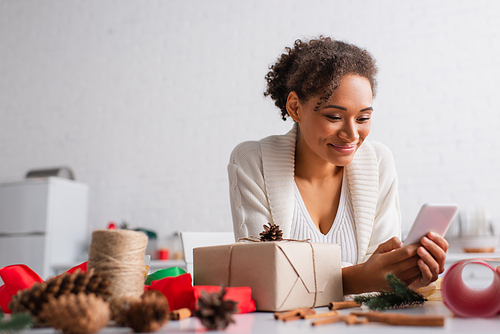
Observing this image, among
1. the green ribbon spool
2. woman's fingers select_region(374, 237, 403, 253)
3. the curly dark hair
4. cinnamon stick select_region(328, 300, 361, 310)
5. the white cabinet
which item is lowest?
the white cabinet

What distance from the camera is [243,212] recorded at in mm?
1144

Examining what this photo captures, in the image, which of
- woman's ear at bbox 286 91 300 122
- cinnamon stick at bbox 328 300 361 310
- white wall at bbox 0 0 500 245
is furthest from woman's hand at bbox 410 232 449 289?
white wall at bbox 0 0 500 245

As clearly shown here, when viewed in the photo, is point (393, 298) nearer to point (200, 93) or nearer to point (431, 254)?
point (431, 254)

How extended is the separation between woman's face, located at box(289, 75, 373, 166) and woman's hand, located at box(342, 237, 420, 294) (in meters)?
0.37

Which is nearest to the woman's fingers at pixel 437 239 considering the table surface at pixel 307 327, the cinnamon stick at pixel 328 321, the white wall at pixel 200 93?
the table surface at pixel 307 327

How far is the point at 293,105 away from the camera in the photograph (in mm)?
1174

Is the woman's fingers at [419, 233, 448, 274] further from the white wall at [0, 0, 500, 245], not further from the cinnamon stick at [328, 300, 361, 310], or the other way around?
the white wall at [0, 0, 500, 245]

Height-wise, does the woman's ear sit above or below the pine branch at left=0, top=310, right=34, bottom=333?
above

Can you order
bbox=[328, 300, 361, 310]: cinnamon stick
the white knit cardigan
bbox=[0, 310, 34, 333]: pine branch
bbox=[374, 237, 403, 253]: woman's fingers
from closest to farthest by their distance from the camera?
bbox=[0, 310, 34, 333]: pine branch, bbox=[328, 300, 361, 310]: cinnamon stick, bbox=[374, 237, 403, 253]: woman's fingers, the white knit cardigan

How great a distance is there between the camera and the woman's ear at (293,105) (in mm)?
1153

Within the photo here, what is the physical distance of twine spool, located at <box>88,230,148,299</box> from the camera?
45 centimetres

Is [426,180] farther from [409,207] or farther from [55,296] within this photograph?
[55,296]

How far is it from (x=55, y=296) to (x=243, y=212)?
29.9 inches

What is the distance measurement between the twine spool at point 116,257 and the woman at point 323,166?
59cm
